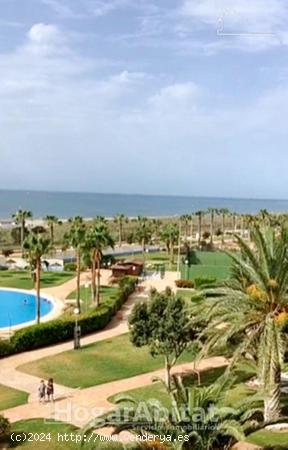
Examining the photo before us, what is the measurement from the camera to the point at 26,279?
53.1 m

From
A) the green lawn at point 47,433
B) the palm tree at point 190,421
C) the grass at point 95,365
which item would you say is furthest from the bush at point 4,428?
the grass at point 95,365

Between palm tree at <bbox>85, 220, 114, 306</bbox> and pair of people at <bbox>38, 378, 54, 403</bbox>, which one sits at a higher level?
palm tree at <bbox>85, 220, 114, 306</bbox>

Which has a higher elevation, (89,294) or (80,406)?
(89,294)

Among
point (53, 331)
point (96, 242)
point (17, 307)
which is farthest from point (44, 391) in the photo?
point (17, 307)

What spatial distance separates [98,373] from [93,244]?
52.6ft

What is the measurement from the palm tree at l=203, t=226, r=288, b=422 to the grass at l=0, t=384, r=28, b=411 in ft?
27.2

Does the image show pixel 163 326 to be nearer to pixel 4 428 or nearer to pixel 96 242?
pixel 4 428

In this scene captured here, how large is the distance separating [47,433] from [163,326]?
637 cm

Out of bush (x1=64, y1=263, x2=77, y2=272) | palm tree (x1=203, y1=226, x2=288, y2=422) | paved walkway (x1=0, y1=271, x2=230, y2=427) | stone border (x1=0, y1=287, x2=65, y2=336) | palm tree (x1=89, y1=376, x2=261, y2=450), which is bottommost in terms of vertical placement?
paved walkway (x1=0, y1=271, x2=230, y2=427)

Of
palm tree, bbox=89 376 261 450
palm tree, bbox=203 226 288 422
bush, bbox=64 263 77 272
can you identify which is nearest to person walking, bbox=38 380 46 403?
palm tree, bbox=203 226 288 422

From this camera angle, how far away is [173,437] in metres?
12.8

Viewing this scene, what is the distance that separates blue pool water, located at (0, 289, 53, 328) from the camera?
40391 mm

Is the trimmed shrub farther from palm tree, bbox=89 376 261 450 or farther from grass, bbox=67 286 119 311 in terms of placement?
palm tree, bbox=89 376 261 450

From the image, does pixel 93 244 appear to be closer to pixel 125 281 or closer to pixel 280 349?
pixel 125 281
